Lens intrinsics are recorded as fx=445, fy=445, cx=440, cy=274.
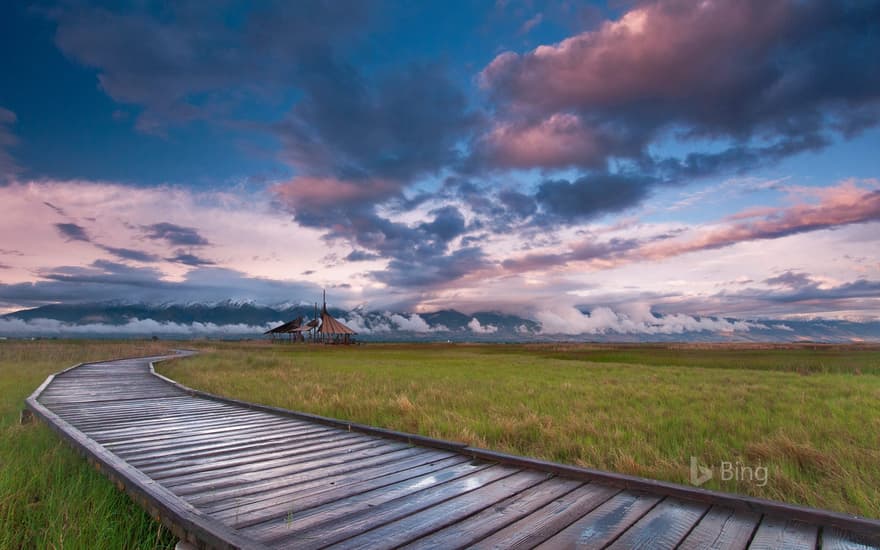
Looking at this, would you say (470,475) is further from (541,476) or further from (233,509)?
(233,509)

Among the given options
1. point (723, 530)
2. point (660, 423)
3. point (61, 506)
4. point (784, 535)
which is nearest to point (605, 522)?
point (723, 530)

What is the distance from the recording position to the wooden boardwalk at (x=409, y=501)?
3480mm

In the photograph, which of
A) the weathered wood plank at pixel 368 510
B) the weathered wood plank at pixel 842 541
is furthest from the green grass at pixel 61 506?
the weathered wood plank at pixel 842 541

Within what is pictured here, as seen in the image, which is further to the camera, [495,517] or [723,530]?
[495,517]

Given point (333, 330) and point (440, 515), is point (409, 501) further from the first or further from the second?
point (333, 330)

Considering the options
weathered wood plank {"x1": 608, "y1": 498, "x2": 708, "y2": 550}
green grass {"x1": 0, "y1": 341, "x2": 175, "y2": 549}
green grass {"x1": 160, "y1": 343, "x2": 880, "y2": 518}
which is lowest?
green grass {"x1": 160, "y1": 343, "x2": 880, "y2": 518}

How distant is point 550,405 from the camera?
1338 cm

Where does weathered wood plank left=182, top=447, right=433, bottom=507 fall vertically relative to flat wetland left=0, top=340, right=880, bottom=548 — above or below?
above

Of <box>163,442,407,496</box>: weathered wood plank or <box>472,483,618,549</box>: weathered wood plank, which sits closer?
<box>472,483,618,549</box>: weathered wood plank

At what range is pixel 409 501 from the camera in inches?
171

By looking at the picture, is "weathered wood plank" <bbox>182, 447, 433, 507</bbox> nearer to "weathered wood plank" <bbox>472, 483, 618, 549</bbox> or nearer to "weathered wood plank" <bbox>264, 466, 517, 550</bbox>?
"weathered wood plank" <bbox>264, 466, 517, 550</bbox>

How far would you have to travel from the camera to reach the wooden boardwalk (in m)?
3.48

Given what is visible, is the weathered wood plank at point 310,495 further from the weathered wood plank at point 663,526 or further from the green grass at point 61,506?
the weathered wood plank at point 663,526

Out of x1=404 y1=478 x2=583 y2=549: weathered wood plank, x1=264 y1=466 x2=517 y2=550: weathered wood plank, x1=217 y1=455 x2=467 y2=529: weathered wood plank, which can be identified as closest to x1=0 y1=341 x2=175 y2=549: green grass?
x1=217 y1=455 x2=467 y2=529: weathered wood plank
